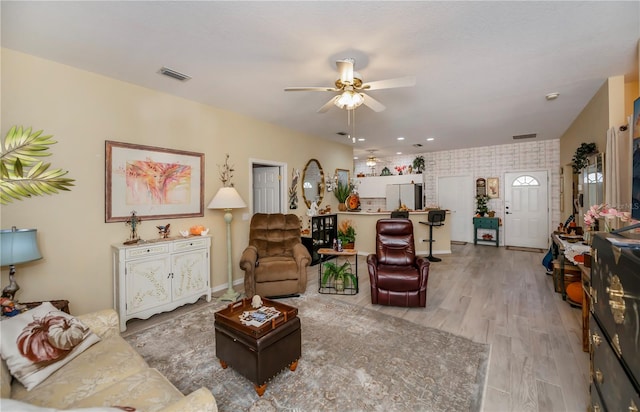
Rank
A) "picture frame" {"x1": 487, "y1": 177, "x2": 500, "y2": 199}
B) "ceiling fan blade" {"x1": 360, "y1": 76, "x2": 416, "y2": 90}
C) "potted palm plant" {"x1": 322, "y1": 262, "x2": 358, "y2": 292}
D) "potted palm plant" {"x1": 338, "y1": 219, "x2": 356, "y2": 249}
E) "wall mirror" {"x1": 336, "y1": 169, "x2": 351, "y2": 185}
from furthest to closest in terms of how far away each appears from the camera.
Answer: "picture frame" {"x1": 487, "y1": 177, "x2": 500, "y2": 199}
"wall mirror" {"x1": 336, "y1": 169, "x2": 351, "y2": 185}
"potted palm plant" {"x1": 338, "y1": 219, "x2": 356, "y2": 249}
"potted palm plant" {"x1": 322, "y1": 262, "x2": 358, "y2": 292}
"ceiling fan blade" {"x1": 360, "y1": 76, "x2": 416, "y2": 90}

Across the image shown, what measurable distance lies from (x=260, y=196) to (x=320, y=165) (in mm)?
1577

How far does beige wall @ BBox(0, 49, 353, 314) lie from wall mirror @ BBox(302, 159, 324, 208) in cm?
234

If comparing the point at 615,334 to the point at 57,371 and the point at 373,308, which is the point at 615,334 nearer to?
the point at 373,308

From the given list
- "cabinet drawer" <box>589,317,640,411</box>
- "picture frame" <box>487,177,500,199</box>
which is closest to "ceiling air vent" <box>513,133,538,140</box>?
"picture frame" <box>487,177,500,199</box>

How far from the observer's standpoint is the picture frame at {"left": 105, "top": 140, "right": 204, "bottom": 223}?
3.03 metres

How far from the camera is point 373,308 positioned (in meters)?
3.33

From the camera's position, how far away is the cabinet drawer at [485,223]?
6.94 metres

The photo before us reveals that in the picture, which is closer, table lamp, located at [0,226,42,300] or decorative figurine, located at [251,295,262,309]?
table lamp, located at [0,226,42,300]

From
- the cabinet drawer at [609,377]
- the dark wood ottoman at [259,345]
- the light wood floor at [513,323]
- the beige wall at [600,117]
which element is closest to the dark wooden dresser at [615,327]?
the cabinet drawer at [609,377]

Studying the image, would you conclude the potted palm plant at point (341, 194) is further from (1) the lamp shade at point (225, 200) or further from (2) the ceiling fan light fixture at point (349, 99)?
(2) the ceiling fan light fixture at point (349, 99)

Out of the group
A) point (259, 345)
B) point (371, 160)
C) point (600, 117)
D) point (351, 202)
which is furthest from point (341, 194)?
point (259, 345)

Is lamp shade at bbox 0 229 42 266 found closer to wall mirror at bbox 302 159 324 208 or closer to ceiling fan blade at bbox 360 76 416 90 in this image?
ceiling fan blade at bbox 360 76 416 90

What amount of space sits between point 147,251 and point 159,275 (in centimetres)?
32

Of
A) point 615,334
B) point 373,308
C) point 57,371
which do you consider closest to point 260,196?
point 373,308
